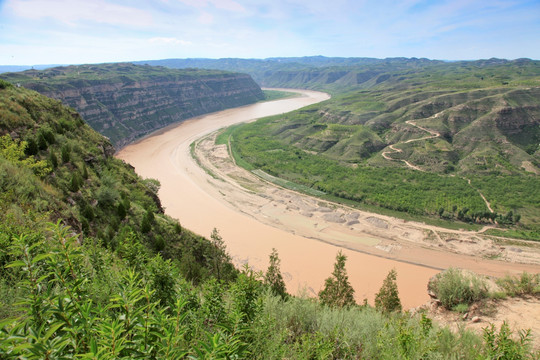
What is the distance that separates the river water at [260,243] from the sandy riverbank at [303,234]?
99mm

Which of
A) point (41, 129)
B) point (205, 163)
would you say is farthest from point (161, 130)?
point (41, 129)

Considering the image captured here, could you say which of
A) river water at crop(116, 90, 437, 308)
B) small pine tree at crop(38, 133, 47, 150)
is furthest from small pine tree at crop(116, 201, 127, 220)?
river water at crop(116, 90, 437, 308)

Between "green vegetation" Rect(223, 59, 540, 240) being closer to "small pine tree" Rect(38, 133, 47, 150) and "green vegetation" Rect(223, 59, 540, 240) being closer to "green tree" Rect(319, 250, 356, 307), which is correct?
"green tree" Rect(319, 250, 356, 307)

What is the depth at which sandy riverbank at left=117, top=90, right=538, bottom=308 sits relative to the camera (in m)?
32.5

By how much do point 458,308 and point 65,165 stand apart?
1089 inches

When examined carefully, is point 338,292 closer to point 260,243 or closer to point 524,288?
point 524,288

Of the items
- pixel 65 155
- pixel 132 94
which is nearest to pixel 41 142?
pixel 65 155

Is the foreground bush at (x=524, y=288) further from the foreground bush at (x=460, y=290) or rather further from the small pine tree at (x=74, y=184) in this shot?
the small pine tree at (x=74, y=184)

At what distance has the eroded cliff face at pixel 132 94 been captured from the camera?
85.9 m

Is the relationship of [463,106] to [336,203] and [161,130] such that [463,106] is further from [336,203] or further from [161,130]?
[161,130]

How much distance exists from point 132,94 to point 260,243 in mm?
95544

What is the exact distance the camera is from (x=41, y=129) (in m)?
23.1

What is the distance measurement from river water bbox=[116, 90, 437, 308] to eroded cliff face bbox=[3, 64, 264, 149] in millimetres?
27457

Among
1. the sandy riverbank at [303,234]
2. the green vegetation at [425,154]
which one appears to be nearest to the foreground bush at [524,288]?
the sandy riverbank at [303,234]
